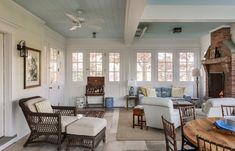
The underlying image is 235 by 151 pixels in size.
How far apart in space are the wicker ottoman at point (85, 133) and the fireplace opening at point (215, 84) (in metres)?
4.74

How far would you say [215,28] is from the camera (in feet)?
23.0

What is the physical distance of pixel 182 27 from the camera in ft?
22.6

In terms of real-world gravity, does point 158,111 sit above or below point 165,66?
below

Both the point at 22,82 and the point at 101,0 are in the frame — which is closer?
the point at 101,0

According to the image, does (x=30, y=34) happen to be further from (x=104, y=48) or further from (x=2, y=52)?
(x=104, y=48)

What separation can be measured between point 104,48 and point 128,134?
186 inches

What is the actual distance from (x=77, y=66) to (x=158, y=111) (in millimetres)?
4882

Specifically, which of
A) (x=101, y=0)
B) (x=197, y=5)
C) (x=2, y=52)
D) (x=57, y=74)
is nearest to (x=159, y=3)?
(x=197, y=5)

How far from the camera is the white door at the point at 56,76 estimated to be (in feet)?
22.6

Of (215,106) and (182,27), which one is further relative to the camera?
(182,27)

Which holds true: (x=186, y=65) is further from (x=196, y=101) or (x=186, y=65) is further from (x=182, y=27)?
(x=182, y=27)

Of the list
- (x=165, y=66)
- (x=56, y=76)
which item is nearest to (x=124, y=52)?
(x=165, y=66)

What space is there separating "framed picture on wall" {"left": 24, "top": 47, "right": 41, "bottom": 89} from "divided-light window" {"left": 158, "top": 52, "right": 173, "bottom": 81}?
505cm

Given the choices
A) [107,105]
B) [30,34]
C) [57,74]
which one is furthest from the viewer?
[107,105]
